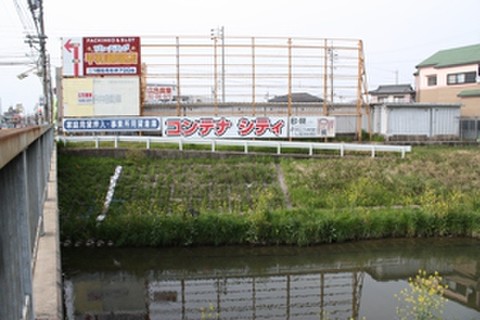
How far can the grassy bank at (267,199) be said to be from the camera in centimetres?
1306

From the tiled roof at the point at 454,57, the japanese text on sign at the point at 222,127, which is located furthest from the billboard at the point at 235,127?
the tiled roof at the point at 454,57

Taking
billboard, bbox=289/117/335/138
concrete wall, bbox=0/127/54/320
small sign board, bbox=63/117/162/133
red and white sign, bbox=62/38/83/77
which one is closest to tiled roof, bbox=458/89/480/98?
billboard, bbox=289/117/335/138

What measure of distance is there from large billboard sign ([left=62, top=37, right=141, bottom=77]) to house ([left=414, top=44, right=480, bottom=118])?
23116 millimetres

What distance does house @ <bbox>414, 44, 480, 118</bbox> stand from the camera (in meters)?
Answer: 32.7

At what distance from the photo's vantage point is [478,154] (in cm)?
2038

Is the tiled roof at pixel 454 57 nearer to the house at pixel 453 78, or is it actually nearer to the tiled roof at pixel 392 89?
the house at pixel 453 78

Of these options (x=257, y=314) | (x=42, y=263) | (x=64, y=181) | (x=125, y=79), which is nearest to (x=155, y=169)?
(x=64, y=181)

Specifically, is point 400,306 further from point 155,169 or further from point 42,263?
point 155,169

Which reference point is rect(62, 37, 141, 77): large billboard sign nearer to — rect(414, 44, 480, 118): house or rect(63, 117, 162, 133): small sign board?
rect(63, 117, 162, 133): small sign board

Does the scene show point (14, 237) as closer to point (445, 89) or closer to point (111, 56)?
point (111, 56)

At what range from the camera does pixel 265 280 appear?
11.2 meters

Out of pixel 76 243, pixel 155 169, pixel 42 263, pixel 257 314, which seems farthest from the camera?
pixel 155 169

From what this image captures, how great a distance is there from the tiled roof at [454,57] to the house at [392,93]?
7443 millimetres

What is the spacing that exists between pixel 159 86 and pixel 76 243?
3231 cm
